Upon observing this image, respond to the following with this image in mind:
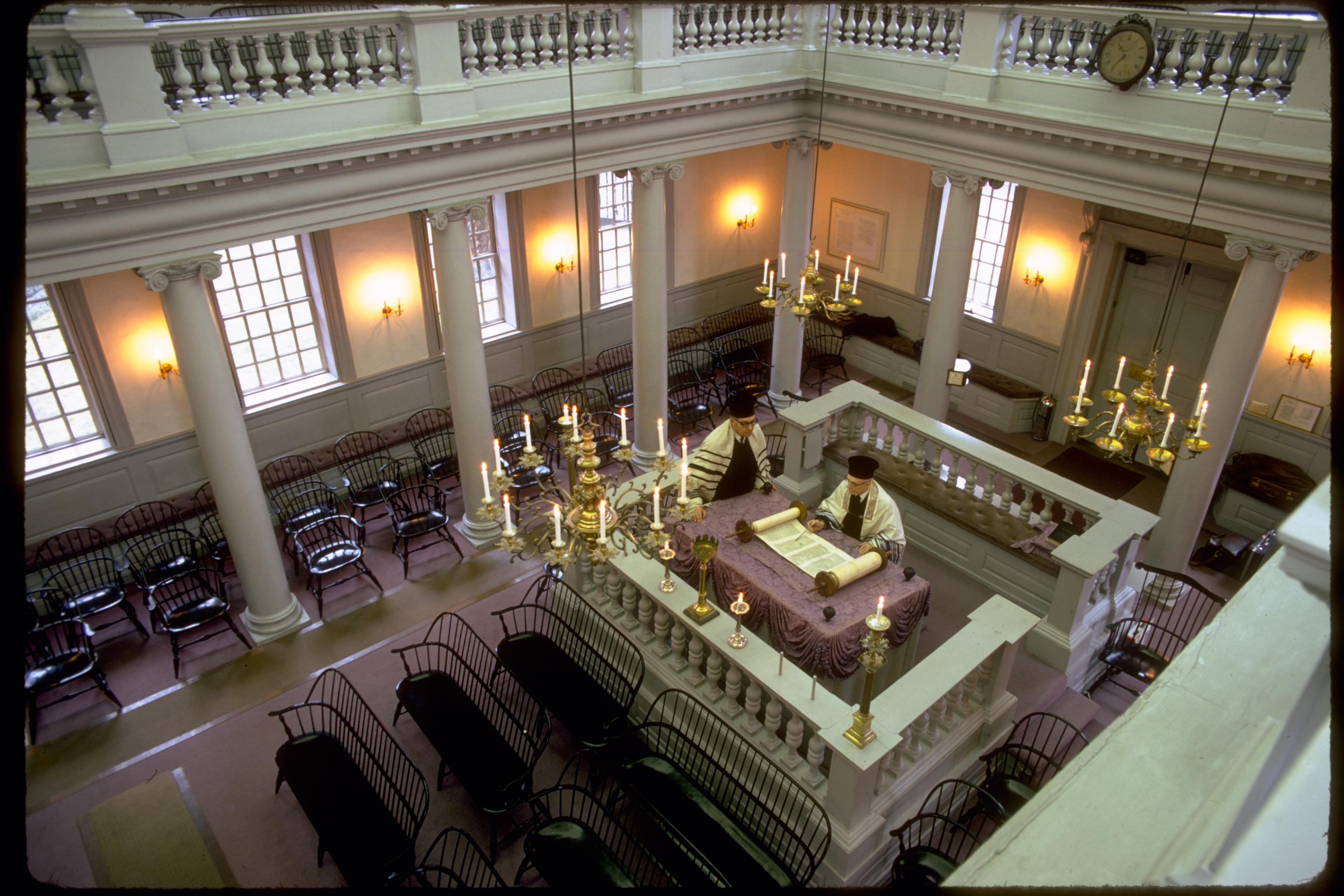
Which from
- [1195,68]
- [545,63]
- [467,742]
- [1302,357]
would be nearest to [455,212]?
[545,63]

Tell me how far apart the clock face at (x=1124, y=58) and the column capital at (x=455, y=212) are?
6611mm

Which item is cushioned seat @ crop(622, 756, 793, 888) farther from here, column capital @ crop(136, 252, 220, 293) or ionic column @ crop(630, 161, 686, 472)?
column capital @ crop(136, 252, 220, 293)

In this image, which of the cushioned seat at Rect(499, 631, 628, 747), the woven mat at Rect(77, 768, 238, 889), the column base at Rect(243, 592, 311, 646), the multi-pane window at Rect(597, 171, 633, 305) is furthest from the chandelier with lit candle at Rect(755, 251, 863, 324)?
the woven mat at Rect(77, 768, 238, 889)

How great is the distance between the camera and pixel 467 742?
7.32m

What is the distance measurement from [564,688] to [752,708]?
5.89 ft

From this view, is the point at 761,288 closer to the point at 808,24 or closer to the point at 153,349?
the point at 808,24

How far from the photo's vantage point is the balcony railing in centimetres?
712

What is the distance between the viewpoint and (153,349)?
1072 cm

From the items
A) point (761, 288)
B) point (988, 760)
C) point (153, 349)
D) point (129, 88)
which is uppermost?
point (129, 88)

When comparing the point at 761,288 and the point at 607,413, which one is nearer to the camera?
the point at 761,288

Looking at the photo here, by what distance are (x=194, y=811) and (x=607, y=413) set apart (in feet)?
25.4

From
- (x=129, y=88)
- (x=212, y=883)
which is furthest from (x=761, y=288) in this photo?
(x=212, y=883)

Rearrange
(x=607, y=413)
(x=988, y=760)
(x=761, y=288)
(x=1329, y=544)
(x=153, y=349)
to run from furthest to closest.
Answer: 1. (x=607, y=413)
2. (x=153, y=349)
3. (x=761, y=288)
4. (x=988, y=760)
5. (x=1329, y=544)

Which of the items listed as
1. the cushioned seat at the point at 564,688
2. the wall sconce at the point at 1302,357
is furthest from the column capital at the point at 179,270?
the wall sconce at the point at 1302,357
